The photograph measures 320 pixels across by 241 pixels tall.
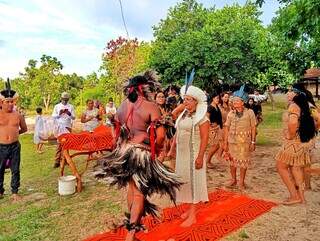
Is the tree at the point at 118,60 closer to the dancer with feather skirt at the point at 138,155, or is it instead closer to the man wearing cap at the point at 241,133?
the man wearing cap at the point at 241,133

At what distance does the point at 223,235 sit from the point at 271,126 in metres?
12.3

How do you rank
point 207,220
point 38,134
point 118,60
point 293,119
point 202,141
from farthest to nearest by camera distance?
point 118,60
point 38,134
point 293,119
point 207,220
point 202,141

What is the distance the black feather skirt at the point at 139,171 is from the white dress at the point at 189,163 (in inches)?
21.5

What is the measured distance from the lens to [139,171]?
398 cm

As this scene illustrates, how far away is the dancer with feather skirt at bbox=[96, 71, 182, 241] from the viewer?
399 cm

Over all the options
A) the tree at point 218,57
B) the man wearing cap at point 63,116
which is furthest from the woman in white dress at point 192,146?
the tree at point 218,57

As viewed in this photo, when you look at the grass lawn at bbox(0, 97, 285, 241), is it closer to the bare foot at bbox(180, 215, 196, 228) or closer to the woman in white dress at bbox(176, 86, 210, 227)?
the bare foot at bbox(180, 215, 196, 228)

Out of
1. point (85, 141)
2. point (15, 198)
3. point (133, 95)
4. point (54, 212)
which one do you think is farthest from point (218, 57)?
point (133, 95)

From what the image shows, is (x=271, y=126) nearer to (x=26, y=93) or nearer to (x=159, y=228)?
(x=159, y=228)

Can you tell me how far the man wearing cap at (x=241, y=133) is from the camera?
20.2 ft

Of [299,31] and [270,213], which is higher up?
[299,31]

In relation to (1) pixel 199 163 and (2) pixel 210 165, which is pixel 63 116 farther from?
(1) pixel 199 163

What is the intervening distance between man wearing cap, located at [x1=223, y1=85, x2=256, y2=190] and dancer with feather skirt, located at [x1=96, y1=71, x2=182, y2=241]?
7.90 feet

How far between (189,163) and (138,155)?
92 cm
